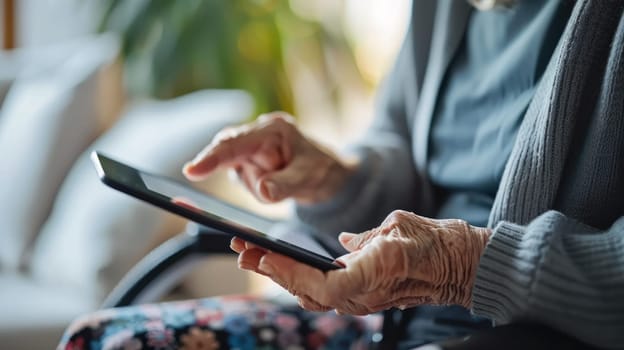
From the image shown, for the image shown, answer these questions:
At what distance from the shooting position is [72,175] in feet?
6.25

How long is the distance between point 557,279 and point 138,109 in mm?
1625

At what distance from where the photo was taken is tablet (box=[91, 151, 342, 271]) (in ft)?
2.20

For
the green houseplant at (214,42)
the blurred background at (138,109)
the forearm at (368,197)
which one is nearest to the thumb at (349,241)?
the forearm at (368,197)

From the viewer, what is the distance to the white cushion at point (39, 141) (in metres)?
1.88

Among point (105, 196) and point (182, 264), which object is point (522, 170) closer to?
point (182, 264)

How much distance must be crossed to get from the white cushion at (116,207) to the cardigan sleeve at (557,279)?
42.4 inches

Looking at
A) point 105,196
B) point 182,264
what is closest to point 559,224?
point 182,264

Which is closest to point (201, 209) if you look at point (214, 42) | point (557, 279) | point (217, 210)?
point (217, 210)

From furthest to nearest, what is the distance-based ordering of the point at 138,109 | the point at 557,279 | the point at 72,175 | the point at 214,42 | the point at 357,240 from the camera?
1. the point at 214,42
2. the point at 138,109
3. the point at 72,175
4. the point at 357,240
5. the point at 557,279

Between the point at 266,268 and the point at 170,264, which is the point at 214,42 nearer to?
the point at 170,264

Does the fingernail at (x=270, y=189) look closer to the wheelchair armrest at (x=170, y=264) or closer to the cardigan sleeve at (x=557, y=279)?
the wheelchair armrest at (x=170, y=264)

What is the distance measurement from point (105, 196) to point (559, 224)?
1.19 meters

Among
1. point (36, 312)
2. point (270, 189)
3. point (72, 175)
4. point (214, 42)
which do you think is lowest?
point (36, 312)

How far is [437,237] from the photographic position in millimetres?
698
